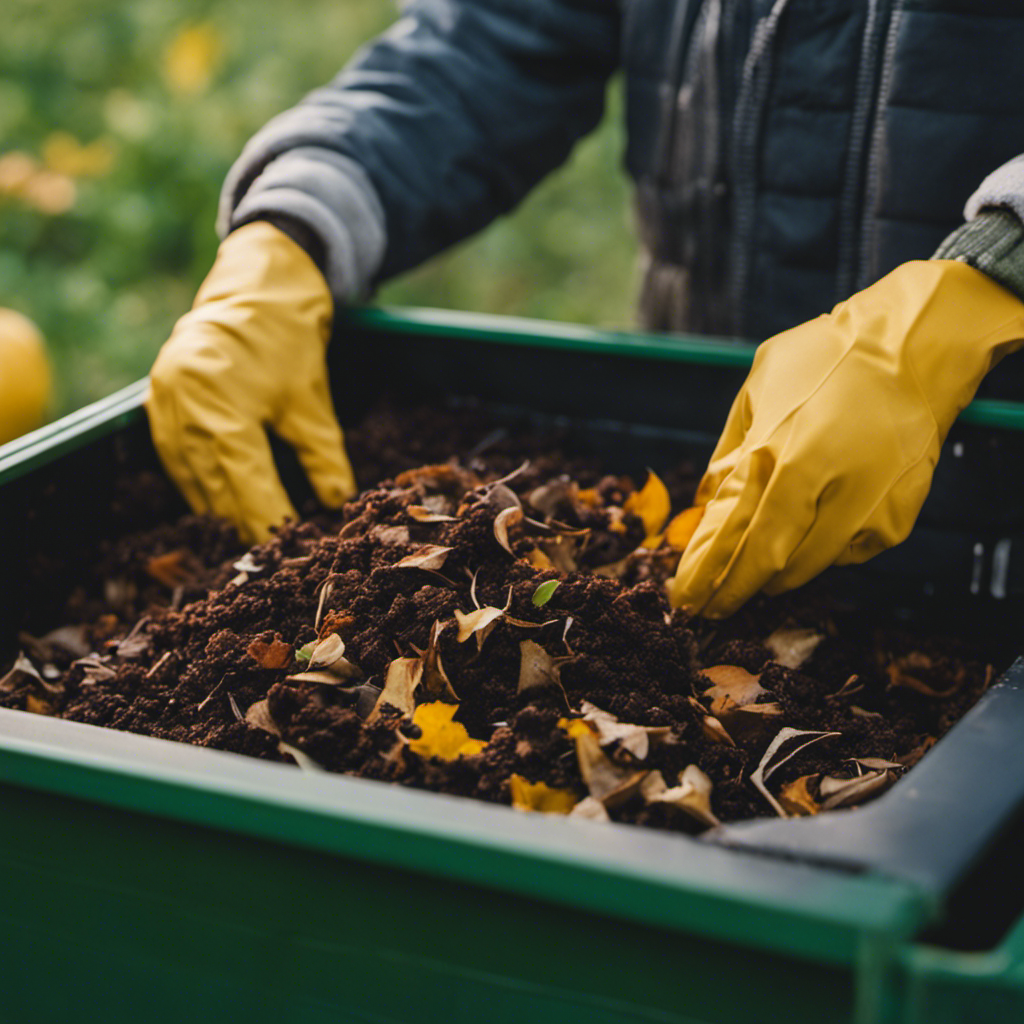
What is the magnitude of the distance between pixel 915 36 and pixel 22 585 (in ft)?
4.83

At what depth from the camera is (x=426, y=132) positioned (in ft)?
5.97

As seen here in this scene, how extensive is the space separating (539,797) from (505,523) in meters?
0.39

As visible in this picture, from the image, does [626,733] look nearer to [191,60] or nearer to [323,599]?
[323,599]

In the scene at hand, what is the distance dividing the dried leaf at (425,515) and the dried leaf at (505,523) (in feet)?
0.21

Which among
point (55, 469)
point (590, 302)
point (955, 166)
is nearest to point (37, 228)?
point (590, 302)

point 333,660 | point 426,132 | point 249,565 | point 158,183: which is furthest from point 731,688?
point 158,183

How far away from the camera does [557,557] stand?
1.23 m

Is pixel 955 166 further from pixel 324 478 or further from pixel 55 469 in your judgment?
pixel 55 469

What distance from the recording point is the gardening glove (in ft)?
7.79

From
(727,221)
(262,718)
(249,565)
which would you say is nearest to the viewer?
(262,718)

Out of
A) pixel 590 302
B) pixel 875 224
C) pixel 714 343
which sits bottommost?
pixel 590 302

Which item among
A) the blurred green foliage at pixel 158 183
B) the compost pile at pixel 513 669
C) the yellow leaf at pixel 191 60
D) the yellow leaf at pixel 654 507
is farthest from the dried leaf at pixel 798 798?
the yellow leaf at pixel 191 60

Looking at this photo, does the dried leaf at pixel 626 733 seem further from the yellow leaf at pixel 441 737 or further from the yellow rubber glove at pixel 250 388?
the yellow rubber glove at pixel 250 388

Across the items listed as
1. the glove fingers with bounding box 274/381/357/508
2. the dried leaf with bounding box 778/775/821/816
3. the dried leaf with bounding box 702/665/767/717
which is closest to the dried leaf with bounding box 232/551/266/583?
A: the glove fingers with bounding box 274/381/357/508
